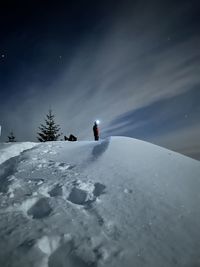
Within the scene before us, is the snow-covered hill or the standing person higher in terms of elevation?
the standing person

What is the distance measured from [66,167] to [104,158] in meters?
1.20

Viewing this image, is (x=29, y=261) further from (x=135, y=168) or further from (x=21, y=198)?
(x=135, y=168)

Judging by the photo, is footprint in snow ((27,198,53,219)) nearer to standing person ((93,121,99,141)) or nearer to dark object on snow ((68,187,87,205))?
dark object on snow ((68,187,87,205))

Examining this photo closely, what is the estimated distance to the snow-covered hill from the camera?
8.23 feet

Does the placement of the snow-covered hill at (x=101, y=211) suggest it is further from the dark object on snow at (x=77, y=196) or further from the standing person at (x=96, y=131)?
the standing person at (x=96, y=131)

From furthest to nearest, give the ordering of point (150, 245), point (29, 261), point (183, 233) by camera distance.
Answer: point (183, 233)
point (150, 245)
point (29, 261)

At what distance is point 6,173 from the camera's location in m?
5.29

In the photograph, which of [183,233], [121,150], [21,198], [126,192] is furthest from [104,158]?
[183,233]

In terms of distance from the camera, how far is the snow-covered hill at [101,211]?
251 centimetres

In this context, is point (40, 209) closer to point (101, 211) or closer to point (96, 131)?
point (101, 211)

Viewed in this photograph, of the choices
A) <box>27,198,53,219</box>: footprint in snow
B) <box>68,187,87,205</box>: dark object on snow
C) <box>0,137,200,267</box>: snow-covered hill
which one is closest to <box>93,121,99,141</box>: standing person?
<box>0,137,200,267</box>: snow-covered hill

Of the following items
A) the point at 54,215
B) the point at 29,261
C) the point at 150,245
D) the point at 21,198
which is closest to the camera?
the point at 29,261

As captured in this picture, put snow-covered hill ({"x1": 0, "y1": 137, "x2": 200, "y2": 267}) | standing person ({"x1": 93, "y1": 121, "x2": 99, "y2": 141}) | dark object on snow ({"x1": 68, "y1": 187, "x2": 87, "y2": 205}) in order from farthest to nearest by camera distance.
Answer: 1. standing person ({"x1": 93, "y1": 121, "x2": 99, "y2": 141})
2. dark object on snow ({"x1": 68, "y1": 187, "x2": 87, "y2": 205})
3. snow-covered hill ({"x1": 0, "y1": 137, "x2": 200, "y2": 267})

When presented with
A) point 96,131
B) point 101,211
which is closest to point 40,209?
point 101,211
